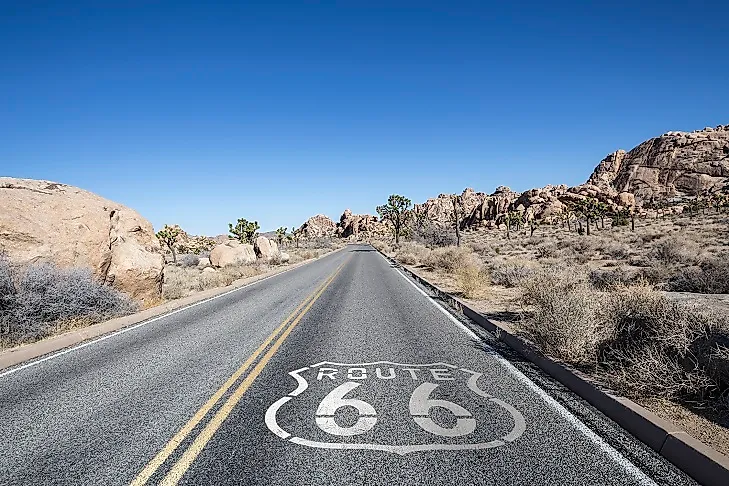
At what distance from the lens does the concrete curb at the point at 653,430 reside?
124 inches

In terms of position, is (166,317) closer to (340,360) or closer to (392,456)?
(340,360)

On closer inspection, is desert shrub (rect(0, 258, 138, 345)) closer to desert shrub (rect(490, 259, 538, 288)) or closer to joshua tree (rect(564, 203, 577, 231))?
desert shrub (rect(490, 259, 538, 288))

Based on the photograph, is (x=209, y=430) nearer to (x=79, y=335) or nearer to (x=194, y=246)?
(x=79, y=335)

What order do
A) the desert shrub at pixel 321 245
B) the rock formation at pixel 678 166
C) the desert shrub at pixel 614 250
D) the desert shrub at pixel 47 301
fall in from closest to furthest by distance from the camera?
the desert shrub at pixel 47 301 → the desert shrub at pixel 614 250 → the desert shrub at pixel 321 245 → the rock formation at pixel 678 166

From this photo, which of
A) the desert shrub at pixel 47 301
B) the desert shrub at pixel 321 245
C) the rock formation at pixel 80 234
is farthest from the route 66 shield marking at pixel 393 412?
the desert shrub at pixel 321 245

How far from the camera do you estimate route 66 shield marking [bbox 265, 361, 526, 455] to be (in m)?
3.93

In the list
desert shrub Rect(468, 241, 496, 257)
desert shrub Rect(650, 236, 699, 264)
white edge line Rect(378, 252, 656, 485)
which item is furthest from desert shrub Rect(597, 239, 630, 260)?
white edge line Rect(378, 252, 656, 485)

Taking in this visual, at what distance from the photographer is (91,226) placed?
12.3 metres

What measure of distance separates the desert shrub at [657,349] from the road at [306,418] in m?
0.73

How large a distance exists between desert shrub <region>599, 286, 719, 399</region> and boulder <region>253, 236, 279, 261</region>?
120ft

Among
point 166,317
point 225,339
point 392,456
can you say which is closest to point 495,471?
point 392,456

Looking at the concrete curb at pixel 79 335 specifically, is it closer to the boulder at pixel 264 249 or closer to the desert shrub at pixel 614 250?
the desert shrub at pixel 614 250

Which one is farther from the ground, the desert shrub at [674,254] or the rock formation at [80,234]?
the rock formation at [80,234]

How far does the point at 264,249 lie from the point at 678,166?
150984mm
